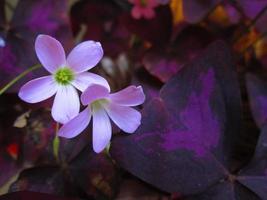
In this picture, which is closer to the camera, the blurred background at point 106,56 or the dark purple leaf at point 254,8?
the blurred background at point 106,56

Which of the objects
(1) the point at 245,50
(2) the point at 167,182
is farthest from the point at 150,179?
(1) the point at 245,50

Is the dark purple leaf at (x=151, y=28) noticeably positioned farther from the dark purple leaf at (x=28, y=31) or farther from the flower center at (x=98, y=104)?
the flower center at (x=98, y=104)

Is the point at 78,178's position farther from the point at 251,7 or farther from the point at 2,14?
the point at 251,7

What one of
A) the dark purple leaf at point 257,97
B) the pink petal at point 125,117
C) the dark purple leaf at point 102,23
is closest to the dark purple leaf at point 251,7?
the dark purple leaf at point 257,97

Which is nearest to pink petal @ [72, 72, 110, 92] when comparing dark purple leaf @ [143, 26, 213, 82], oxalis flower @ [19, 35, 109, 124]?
oxalis flower @ [19, 35, 109, 124]

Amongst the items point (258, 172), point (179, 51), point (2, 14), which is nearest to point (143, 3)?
point (179, 51)

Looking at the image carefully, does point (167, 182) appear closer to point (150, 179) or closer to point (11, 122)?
point (150, 179)

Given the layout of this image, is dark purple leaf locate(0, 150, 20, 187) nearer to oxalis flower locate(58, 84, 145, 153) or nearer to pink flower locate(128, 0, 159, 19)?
oxalis flower locate(58, 84, 145, 153)

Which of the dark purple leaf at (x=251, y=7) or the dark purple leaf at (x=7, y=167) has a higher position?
the dark purple leaf at (x=251, y=7)
